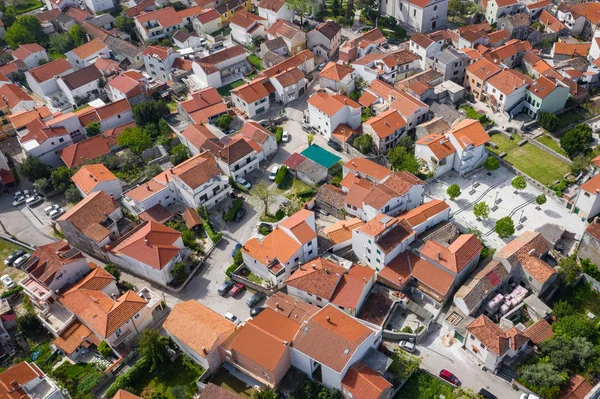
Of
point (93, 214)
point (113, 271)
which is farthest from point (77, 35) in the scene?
point (113, 271)

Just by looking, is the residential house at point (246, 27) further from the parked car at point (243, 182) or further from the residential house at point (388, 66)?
the parked car at point (243, 182)

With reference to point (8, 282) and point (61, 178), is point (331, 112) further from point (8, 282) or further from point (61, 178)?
point (8, 282)

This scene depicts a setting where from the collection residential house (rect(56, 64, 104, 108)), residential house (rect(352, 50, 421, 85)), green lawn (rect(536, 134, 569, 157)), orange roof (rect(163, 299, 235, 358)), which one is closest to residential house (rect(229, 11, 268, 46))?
residential house (rect(352, 50, 421, 85))

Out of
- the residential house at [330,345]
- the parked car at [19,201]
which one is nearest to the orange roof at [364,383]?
the residential house at [330,345]

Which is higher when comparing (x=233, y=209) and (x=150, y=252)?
(x=150, y=252)

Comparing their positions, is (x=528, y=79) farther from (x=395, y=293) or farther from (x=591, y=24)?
(x=395, y=293)

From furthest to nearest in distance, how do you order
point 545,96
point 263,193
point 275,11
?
point 275,11
point 545,96
point 263,193

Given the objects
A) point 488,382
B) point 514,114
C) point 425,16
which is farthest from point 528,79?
point 488,382
